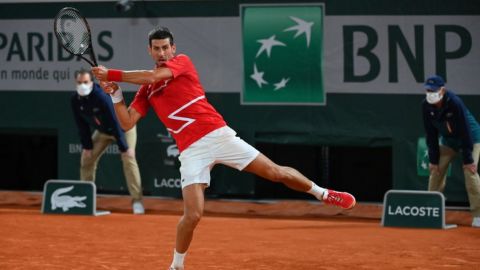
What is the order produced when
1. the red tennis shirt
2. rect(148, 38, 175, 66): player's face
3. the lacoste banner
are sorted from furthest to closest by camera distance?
the lacoste banner, the red tennis shirt, rect(148, 38, 175, 66): player's face

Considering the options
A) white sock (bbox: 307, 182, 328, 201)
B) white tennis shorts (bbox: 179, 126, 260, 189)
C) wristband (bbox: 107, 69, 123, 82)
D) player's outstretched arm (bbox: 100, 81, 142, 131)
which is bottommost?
white sock (bbox: 307, 182, 328, 201)

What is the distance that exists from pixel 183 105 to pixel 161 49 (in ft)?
1.38

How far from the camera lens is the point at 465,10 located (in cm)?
1219

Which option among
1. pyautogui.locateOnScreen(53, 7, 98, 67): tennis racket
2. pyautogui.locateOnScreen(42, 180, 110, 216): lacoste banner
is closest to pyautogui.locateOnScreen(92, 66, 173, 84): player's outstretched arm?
pyautogui.locateOnScreen(53, 7, 98, 67): tennis racket

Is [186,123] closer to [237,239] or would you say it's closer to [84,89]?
[237,239]

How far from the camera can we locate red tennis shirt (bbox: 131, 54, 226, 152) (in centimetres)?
762

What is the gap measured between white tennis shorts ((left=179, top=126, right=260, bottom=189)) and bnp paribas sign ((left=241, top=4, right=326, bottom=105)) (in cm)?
498

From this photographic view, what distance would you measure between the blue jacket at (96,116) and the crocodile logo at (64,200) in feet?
1.88

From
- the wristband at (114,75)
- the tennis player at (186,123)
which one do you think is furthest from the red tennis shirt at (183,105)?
the wristband at (114,75)

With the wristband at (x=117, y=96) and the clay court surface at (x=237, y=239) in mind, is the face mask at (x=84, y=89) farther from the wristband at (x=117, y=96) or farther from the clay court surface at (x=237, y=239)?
the wristband at (x=117, y=96)

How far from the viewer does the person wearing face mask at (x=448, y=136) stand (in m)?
11.2

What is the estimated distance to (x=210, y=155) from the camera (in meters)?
7.71

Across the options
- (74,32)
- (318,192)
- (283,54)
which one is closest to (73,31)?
(74,32)

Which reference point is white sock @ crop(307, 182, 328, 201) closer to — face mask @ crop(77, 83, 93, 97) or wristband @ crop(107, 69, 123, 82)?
wristband @ crop(107, 69, 123, 82)
